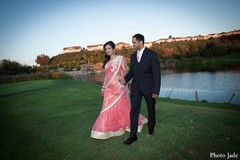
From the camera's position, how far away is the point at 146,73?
184 inches

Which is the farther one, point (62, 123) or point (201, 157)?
point (62, 123)

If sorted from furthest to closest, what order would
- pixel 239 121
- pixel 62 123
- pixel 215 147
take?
1. pixel 62 123
2. pixel 239 121
3. pixel 215 147

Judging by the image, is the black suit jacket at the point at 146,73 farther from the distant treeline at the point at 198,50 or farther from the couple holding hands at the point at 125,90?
the distant treeline at the point at 198,50

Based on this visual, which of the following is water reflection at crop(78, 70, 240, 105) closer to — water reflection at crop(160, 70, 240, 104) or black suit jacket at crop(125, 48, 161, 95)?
water reflection at crop(160, 70, 240, 104)

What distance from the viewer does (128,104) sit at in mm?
5543

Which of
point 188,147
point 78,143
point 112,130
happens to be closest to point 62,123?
point 78,143

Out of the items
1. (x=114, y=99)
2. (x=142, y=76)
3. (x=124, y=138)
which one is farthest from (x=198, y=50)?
(x=124, y=138)

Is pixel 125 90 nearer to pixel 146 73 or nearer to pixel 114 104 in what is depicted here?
pixel 114 104

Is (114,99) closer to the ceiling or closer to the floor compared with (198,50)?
closer to the floor

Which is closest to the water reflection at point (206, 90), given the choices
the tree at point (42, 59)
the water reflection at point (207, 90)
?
the water reflection at point (207, 90)

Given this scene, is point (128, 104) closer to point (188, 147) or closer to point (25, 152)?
point (188, 147)

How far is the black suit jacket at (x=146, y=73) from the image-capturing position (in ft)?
14.7

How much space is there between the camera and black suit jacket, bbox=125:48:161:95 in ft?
14.7

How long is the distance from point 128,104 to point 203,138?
7.22 feet
